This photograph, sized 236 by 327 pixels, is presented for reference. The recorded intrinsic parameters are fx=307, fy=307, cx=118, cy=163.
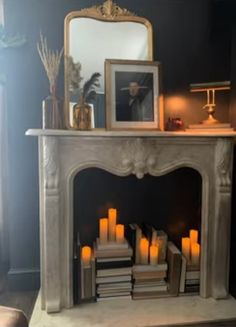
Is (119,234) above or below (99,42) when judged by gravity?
below

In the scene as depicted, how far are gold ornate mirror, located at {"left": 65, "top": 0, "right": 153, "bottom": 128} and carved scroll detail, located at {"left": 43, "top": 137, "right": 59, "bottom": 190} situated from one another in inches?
12.2

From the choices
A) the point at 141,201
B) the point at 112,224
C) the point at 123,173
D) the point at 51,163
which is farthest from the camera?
the point at 141,201

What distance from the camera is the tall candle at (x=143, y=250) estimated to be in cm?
225

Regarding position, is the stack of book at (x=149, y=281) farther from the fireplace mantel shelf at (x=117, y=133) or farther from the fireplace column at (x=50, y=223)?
the fireplace mantel shelf at (x=117, y=133)

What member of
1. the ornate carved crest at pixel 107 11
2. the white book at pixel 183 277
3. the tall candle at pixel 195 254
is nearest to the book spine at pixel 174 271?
the white book at pixel 183 277

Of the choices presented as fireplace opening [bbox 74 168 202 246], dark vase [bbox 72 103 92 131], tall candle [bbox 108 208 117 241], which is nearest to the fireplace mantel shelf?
dark vase [bbox 72 103 92 131]

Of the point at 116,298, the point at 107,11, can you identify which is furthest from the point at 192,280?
the point at 107,11

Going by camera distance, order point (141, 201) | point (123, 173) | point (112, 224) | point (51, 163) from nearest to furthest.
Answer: point (51, 163) → point (123, 173) → point (112, 224) → point (141, 201)

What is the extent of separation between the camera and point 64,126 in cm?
211

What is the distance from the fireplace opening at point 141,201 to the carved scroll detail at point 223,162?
242mm

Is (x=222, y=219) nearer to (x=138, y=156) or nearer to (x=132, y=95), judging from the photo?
(x=138, y=156)

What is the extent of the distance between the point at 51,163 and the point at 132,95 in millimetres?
793

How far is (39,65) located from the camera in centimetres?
225

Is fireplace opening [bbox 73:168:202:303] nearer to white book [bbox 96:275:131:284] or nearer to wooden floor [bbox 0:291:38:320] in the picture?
white book [bbox 96:275:131:284]
